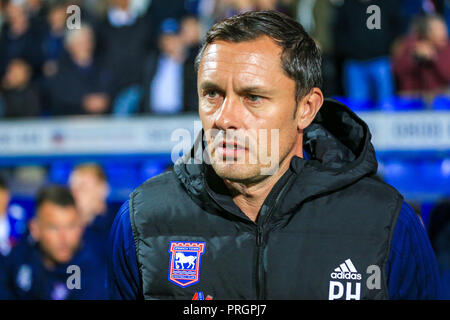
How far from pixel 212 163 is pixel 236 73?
26 cm

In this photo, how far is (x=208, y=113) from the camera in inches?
64.9

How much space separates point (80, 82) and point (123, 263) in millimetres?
4415

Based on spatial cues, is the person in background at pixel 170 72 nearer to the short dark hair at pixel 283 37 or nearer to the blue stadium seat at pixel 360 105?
the blue stadium seat at pixel 360 105

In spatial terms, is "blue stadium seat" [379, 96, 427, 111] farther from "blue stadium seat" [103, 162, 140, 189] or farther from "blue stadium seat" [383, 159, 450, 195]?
"blue stadium seat" [103, 162, 140, 189]

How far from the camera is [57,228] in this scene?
4.07 meters

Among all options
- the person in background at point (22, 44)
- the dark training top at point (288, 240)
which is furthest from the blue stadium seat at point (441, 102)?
the person in background at point (22, 44)

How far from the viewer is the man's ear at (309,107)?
173 centimetres

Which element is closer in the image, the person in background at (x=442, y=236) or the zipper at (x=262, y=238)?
the zipper at (x=262, y=238)

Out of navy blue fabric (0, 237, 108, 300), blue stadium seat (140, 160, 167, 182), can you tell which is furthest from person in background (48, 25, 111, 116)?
navy blue fabric (0, 237, 108, 300)

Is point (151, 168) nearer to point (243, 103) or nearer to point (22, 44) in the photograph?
point (22, 44)

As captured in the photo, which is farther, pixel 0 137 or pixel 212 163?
pixel 0 137
